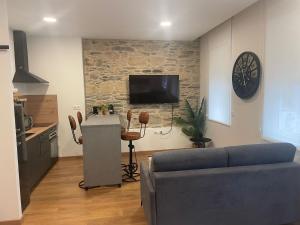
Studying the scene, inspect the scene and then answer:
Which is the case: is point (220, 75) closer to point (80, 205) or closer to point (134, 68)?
point (134, 68)

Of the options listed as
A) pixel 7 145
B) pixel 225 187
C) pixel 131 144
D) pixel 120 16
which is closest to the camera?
pixel 225 187

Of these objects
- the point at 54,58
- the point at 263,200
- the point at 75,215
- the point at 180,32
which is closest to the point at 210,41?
the point at 180,32

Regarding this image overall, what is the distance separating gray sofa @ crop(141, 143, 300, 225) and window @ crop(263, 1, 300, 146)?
0.86m

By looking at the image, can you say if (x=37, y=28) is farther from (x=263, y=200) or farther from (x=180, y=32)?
(x=263, y=200)

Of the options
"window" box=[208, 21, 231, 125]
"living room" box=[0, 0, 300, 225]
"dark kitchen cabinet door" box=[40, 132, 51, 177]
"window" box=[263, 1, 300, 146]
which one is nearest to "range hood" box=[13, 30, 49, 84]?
"living room" box=[0, 0, 300, 225]

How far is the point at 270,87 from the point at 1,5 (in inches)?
140

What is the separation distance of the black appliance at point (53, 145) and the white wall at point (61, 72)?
23 centimetres

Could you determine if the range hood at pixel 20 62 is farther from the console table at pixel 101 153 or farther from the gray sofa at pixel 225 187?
the gray sofa at pixel 225 187

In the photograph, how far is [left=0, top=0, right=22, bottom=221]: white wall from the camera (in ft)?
8.31

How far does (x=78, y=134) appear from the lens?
5332mm

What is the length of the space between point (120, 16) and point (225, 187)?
3.02 m

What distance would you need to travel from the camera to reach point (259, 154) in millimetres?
2312

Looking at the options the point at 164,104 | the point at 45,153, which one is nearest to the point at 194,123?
the point at 164,104

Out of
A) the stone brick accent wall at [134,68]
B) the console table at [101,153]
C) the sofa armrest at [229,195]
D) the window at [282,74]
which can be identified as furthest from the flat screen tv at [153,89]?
the sofa armrest at [229,195]
